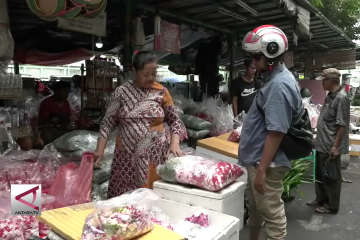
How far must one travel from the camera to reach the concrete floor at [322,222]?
153 inches

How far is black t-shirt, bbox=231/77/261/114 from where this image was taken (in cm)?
529

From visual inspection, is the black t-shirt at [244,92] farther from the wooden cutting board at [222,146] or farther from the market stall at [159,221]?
the market stall at [159,221]

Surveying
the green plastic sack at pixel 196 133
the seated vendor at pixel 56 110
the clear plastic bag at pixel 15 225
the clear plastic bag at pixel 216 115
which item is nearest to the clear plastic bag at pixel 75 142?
the seated vendor at pixel 56 110

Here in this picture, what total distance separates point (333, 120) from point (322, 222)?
52.9 inches

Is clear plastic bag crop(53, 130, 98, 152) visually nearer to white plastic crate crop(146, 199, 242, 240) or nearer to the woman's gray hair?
the woman's gray hair

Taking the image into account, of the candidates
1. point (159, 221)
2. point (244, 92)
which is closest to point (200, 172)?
point (159, 221)

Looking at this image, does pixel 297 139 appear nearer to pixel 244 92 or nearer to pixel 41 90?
pixel 244 92

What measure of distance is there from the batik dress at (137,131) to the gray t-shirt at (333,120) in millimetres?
2612

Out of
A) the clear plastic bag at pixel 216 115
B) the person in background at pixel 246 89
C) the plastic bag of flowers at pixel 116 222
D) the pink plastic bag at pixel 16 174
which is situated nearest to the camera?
the plastic bag of flowers at pixel 116 222

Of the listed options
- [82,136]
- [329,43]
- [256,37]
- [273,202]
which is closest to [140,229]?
[273,202]

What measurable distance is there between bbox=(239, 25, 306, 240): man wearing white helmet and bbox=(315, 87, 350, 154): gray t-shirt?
2261mm

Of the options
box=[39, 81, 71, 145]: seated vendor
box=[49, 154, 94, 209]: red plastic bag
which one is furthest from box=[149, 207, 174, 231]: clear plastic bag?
box=[39, 81, 71, 145]: seated vendor

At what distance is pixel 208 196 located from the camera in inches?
79.1

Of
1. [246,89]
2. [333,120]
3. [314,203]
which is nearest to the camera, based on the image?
[333,120]
